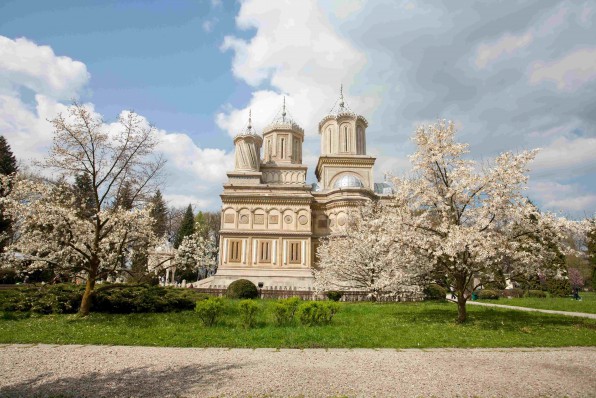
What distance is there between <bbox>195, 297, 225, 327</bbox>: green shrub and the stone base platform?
63.7 feet

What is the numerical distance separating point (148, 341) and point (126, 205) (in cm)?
808

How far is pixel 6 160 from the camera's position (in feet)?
98.5

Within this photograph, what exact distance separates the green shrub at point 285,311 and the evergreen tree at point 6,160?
96.6ft

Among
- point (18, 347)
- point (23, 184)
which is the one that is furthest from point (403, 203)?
point (23, 184)

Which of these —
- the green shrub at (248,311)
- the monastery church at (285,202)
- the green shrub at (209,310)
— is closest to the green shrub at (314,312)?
the green shrub at (248,311)

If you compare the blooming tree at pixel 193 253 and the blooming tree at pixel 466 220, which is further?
the blooming tree at pixel 193 253

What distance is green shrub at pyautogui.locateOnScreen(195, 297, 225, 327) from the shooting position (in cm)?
1088

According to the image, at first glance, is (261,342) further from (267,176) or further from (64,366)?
(267,176)

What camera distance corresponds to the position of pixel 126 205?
15352 millimetres

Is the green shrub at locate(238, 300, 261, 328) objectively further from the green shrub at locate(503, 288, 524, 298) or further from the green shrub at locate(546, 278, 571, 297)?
the green shrub at locate(546, 278, 571, 297)

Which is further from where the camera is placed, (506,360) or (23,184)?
(23,184)

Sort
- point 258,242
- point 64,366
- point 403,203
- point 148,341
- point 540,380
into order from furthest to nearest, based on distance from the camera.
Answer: point 258,242 < point 403,203 < point 148,341 < point 64,366 < point 540,380

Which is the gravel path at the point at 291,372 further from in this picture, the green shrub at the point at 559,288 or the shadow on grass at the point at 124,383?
the green shrub at the point at 559,288

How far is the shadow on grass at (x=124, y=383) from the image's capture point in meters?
5.40
